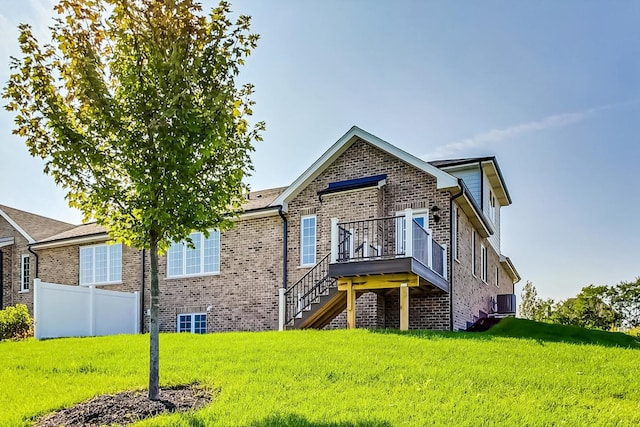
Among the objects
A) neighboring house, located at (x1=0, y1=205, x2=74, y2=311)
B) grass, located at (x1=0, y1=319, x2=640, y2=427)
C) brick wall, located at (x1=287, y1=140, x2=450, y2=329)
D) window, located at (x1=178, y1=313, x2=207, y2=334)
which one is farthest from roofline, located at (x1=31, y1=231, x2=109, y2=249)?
grass, located at (x1=0, y1=319, x2=640, y2=427)

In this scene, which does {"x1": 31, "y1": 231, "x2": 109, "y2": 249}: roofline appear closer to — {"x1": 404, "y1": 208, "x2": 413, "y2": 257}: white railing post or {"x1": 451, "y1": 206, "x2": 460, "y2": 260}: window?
{"x1": 404, "y1": 208, "x2": 413, "y2": 257}: white railing post

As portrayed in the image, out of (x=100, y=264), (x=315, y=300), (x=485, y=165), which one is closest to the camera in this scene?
(x=315, y=300)

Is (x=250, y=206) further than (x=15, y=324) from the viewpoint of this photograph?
Yes

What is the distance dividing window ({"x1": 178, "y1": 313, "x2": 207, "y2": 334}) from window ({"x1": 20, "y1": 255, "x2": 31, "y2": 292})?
8.65 metres

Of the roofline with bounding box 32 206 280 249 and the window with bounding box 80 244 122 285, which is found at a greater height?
the roofline with bounding box 32 206 280 249

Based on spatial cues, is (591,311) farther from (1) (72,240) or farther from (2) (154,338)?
(2) (154,338)

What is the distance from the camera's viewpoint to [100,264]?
21.8 m

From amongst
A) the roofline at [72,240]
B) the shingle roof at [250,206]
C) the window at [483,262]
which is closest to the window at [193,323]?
the shingle roof at [250,206]

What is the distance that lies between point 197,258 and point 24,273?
9.63m

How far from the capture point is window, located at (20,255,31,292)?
23922mm

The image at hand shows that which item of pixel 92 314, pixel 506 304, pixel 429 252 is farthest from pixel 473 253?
pixel 92 314

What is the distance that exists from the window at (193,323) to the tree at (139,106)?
37.8 ft

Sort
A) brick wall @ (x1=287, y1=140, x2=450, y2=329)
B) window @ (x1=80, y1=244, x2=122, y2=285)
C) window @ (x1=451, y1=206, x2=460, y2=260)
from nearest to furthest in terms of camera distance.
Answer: brick wall @ (x1=287, y1=140, x2=450, y2=329), window @ (x1=451, y1=206, x2=460, y2=260), window @ (x1=80, y1=244, x2=122, y2=285)

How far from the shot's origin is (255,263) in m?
18.0
